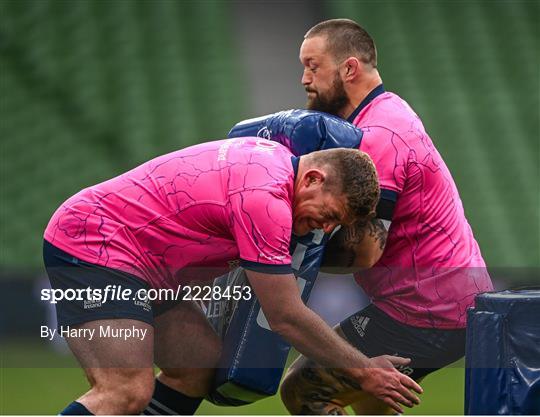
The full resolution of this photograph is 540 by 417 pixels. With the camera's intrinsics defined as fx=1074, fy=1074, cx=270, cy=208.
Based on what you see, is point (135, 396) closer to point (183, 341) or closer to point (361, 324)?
point (183, 341)

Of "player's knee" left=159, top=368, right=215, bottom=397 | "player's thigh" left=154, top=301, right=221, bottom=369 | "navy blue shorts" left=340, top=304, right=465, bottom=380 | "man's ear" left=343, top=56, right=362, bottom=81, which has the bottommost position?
"navy blue shorts" left=340, top=304, right=465, bottom=380

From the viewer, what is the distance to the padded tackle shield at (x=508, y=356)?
3186 mm

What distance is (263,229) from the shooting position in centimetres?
303

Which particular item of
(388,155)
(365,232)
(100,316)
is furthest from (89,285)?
(388,155)

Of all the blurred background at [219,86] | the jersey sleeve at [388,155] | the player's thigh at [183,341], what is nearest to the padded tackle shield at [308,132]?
the jersey sleeve at [388,155]

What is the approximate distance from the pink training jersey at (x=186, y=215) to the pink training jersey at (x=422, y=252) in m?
0.66

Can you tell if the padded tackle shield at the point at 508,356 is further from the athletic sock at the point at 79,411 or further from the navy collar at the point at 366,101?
the athletic sock at the point at 79,411

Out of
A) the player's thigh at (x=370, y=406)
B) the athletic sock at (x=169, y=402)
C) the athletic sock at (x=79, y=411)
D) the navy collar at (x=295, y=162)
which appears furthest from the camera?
the player's thigh at (x=370, y=406)

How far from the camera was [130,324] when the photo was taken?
10.1ft

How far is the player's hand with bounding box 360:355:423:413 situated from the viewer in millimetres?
3152

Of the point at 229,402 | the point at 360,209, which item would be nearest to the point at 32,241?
the point at 229,402

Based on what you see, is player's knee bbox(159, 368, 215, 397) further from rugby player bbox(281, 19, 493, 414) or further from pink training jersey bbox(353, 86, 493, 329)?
pink training jersey bbox(353, 86, 493, 329)

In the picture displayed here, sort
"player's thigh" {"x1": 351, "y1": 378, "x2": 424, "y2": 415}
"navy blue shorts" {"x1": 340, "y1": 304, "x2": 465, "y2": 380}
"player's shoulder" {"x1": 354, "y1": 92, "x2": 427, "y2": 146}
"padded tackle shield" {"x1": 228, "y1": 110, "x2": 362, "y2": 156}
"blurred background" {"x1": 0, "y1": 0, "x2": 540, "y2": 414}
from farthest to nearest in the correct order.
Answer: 1. "blurred background" {"x1": 0, "y1": 0, "x2": 540, "y2": 414}
2. "player's thigh" {"x1": 351, "y1": 378, "x2": 424, "y2": 415}
3. "navy blue shorts" {"x1": 340, "y1": 304, "x2": 465, "y2": 380}
4. "player's shoulder" {"x1": 354, "y1": 92, "x2": 427, "y2": 146}
5. "padded tackle shield" {"x1": 228, "y1": 110, "x2": 362, "y2": 156}

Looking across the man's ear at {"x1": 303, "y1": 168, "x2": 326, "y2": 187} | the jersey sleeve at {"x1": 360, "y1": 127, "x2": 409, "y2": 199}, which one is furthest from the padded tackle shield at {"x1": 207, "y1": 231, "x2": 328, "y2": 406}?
the man's ear at {"x1": 303, "y1": 168, "x2": 326, "y2": 187}
